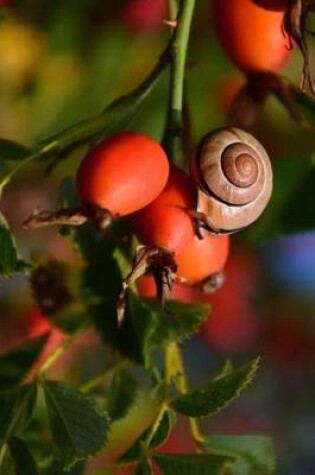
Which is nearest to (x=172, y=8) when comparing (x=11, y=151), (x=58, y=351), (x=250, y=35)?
(x=250, y=35)

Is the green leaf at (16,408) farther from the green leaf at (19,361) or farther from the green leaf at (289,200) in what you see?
the green leaf at (289,200)

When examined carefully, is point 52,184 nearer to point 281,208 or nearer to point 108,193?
point 281,208

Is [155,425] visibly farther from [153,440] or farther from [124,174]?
[124,174]

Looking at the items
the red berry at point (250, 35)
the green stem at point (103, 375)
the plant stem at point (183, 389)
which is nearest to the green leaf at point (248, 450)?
the plant stem at point (183, 389)

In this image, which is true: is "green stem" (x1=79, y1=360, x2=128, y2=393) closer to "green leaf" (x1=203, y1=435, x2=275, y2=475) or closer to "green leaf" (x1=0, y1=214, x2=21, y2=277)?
"green leaf" (x1=203, y1=435, x2=275, y2=475)

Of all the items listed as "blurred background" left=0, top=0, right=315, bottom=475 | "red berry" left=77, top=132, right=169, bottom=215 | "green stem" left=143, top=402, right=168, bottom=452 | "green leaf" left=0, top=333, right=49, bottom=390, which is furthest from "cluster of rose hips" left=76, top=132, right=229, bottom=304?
"blurred background" left=0, top=0, right=315, bottom=475

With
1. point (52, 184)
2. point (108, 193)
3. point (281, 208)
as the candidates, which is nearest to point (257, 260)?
point (52, 184)
